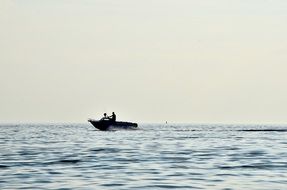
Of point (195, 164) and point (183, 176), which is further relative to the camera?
point (195, 164)

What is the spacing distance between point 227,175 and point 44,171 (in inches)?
417

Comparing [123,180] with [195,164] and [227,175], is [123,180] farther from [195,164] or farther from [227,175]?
[195,164]

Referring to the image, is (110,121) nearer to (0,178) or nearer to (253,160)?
(253,160)

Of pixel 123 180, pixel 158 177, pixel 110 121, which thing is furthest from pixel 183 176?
pixel 110 121

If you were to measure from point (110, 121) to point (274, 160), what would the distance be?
3692 inches

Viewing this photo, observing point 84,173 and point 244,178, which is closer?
point 244,178

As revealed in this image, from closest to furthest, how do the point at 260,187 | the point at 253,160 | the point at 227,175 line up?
the point at 260,187 → the point at 227,175 → the point at 253,160

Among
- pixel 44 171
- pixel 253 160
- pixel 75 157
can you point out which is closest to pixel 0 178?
pixel 44 171

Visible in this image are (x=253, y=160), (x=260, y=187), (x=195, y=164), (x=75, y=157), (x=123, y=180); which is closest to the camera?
(x=260, y=187)

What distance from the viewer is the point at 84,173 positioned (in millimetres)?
36125

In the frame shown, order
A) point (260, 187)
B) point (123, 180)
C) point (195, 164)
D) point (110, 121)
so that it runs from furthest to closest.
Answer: point (110, 121) < point (195, 164) < point (123, 180) < point (260, 187)

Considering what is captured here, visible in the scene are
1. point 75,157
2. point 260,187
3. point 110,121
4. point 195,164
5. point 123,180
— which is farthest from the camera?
point 110,121

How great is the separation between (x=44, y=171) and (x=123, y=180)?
6.52 meters

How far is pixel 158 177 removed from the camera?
33.8 m
